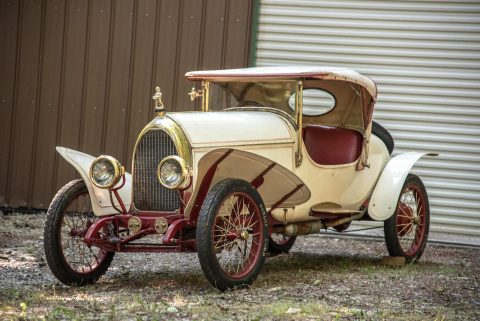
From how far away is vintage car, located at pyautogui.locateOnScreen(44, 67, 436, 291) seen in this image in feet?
20.4

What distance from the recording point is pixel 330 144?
7.62 m

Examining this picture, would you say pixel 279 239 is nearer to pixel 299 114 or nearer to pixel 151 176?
pixel 299 114

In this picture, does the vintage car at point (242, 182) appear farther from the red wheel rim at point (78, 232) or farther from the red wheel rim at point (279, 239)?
the red wheel rim at point (279, 239)

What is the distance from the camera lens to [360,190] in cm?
772

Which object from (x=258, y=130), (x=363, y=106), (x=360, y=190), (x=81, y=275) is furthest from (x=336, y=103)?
(x=81, y=275)

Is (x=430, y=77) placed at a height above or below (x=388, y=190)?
above

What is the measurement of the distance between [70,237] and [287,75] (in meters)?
2.03

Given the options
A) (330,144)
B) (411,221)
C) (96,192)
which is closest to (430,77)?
(411,221)

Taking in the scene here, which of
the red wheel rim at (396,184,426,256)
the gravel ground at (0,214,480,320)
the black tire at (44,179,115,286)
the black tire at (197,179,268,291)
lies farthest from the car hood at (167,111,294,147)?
the red wheel rim at (396,184,426,256)

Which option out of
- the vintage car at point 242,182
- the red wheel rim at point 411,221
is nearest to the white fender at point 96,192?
the vintage car at point 242,182

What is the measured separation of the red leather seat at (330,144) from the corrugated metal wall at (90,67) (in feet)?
9.55

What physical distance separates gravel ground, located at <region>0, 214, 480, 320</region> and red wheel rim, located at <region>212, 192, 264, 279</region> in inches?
7.4

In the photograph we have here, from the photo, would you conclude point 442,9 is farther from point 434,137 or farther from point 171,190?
point 171,190

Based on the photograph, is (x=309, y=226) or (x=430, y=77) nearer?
(x=309, y=226)
